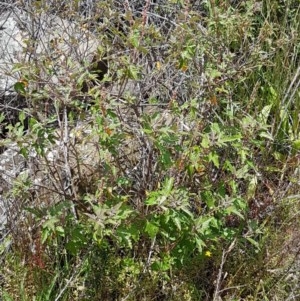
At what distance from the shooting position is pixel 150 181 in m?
2.73

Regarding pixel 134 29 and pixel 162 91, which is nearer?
pixel 134 29

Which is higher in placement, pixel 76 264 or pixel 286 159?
pixel 286 159

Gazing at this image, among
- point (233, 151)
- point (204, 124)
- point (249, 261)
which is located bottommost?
point (249, 261)

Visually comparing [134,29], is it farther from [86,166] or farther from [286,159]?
[286,159]

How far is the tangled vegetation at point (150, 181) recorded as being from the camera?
96.0 inches

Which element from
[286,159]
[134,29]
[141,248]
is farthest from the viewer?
[286,159]

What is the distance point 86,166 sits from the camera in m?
2.80

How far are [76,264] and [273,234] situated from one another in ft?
3.12

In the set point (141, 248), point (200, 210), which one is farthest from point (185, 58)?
point (141, 248)

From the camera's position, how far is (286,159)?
3.19m

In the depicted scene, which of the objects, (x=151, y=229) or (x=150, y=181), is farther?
(x=150, y=181)

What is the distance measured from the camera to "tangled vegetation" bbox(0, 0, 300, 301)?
8.00 feet

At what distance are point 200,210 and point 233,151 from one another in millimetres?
325

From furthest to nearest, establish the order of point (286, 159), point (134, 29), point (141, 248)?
point (286, 159) → point (141, 248) → point (134, 29)
